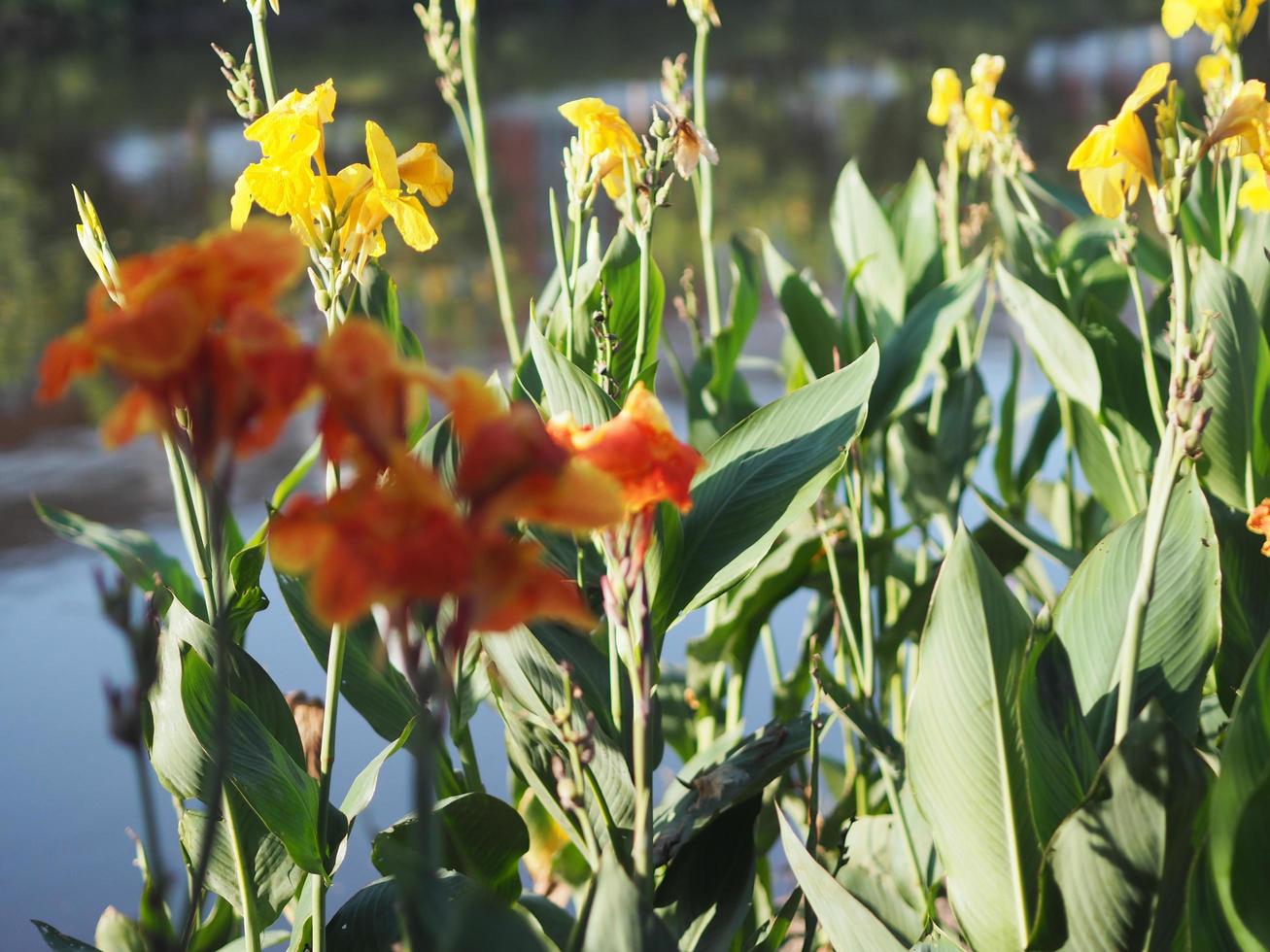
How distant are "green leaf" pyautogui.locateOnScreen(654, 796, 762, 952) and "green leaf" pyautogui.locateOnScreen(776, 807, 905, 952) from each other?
8 centimetres

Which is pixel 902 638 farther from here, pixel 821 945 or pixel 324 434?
pixel 324 434

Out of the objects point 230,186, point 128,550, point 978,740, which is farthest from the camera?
point 230,186

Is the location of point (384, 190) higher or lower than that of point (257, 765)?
higher

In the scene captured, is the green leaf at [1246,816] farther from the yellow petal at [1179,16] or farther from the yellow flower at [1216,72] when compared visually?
the yellow petal at [1179,16]

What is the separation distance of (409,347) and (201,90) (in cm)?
831

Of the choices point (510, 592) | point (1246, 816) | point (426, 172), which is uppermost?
point (426, 172)

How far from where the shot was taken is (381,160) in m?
0.83

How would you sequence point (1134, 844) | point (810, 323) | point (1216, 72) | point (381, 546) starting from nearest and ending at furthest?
point (381, 546), point (1134, 844), point (810, 323), point (1216, 72)

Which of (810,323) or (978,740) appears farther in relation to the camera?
(810,323)

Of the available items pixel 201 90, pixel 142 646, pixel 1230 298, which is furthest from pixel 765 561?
pixel 201 90

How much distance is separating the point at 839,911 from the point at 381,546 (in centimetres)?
47

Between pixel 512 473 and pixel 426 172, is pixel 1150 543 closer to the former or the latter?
pixel 512 473

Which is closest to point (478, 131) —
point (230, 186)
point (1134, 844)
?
point (1134, 844)

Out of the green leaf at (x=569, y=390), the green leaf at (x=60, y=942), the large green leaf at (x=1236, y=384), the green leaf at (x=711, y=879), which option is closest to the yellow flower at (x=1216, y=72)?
the large green leaf at (x=1236, y=384)
